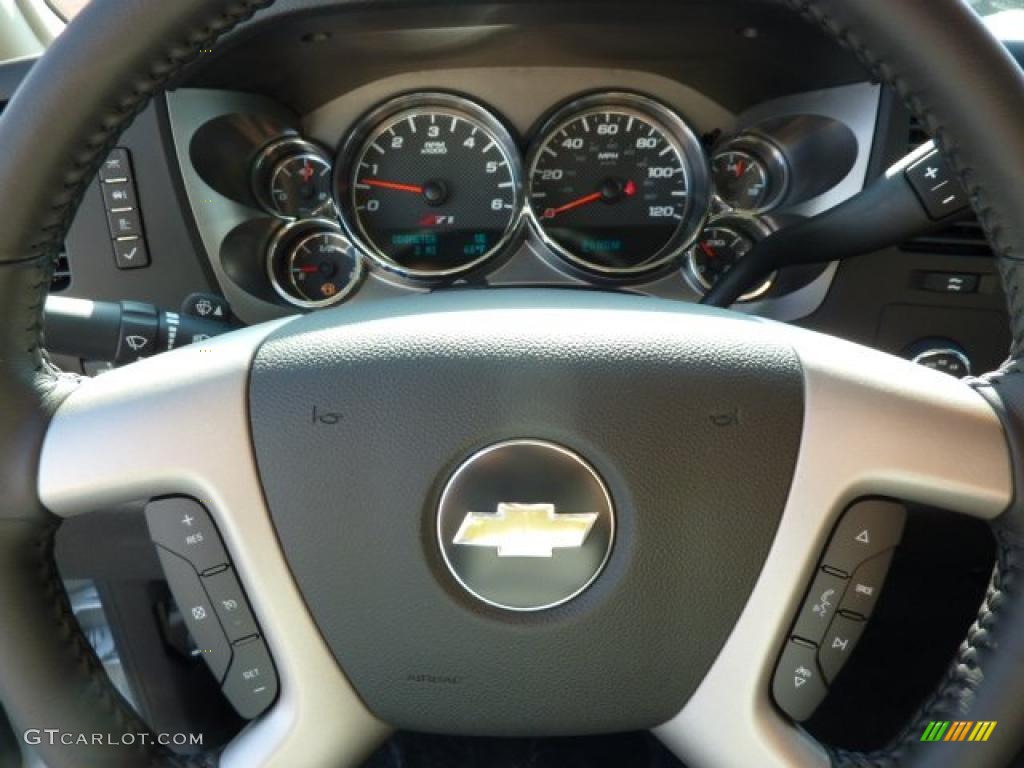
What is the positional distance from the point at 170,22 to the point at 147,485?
373 mm

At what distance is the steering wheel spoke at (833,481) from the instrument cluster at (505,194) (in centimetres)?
104

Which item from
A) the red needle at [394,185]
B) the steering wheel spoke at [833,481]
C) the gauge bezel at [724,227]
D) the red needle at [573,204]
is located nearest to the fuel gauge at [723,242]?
the gauge bezel at [724,227]

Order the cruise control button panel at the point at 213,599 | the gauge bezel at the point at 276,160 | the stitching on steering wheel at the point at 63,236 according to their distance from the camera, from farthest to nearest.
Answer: the gauge bezel at the point at 276,160
the cruise control button panel at the point at 213,599
the stitching on steering wheel at the point at 63,236

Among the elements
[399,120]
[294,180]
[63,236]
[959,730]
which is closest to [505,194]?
[399,120]

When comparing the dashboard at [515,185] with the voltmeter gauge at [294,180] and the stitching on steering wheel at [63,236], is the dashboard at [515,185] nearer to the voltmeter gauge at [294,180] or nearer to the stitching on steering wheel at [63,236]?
the voltmeter gauge at [294,180]

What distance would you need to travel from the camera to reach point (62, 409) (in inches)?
34.0

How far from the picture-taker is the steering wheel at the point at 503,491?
84 cm

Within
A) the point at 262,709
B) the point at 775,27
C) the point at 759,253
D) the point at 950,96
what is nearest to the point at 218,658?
the point at 262,709

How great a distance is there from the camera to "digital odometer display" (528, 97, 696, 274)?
6.26 feet

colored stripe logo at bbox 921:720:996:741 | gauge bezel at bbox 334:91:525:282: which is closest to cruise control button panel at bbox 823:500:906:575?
colored stripe logo at bbox 921:720:996:741

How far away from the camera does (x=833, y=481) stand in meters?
0.85

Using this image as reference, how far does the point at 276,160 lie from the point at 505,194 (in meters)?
0.43

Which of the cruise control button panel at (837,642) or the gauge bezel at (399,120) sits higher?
the gauge bezel at (399,120)

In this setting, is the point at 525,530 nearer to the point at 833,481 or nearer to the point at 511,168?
the point at 833,481
